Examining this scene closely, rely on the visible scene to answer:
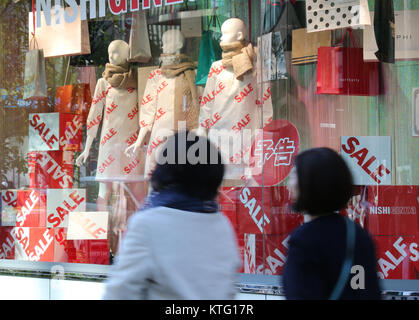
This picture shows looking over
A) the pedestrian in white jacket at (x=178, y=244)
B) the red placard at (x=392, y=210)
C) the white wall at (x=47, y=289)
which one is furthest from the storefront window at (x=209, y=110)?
the pedestrian in white jacket at (x=178, y=244)

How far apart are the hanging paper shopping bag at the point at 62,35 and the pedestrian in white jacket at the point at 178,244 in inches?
132

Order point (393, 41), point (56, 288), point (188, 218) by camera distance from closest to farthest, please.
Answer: point (188, 218)
point (393, 41)
point (56, 288)

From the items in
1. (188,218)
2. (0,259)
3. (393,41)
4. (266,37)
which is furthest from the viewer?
(0,259)

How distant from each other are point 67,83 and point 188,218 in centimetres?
367

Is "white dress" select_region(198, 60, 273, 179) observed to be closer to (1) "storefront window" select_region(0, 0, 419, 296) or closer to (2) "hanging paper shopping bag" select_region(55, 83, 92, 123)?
(1) "storefront window" select_region(0, 0, 419, 296)

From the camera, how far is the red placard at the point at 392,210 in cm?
417

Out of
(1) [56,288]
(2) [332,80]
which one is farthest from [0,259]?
(2) [332,80]

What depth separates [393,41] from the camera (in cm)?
418

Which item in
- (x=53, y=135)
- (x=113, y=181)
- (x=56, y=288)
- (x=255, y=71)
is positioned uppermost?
(x=255, y=71)

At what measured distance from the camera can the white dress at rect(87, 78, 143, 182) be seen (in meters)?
5.09

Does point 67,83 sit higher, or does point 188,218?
point 67,83

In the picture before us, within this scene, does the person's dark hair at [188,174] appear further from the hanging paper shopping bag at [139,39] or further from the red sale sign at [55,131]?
the red sale sign at [55,131]

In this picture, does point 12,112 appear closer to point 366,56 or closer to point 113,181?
point 113,181

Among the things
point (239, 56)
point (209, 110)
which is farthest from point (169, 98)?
point (239, 56)
